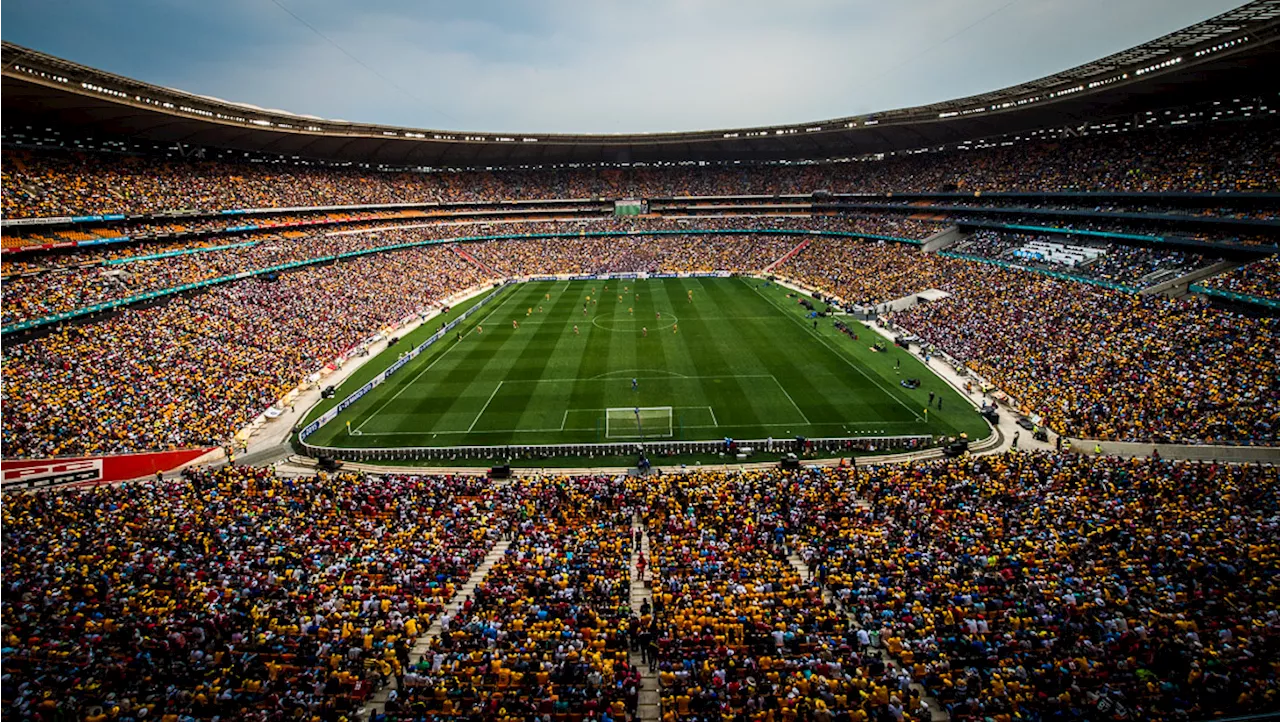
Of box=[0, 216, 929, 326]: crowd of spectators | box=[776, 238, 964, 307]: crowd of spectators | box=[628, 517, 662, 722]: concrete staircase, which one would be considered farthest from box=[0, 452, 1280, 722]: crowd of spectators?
box=[776, 238, 964, 307]: crowd of spectators

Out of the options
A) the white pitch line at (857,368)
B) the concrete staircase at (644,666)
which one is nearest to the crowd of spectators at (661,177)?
the white pitch line at (857,368)

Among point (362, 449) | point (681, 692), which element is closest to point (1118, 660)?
point (681, 692)

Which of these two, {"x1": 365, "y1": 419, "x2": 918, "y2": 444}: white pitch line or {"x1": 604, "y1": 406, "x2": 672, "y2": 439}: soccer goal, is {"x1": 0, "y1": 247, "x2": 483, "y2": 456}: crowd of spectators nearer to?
{"x1": 365, "y1": 419, "x2": 918, "y2": 444}: white pitch line

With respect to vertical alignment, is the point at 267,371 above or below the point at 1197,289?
below

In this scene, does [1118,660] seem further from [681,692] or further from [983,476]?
[983,476]

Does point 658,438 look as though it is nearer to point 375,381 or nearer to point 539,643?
point 539,643

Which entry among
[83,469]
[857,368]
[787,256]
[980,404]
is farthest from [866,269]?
[83,469]

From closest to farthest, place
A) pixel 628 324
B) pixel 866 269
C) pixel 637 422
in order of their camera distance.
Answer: pixel 637 422 → pixel 628 324 → pixel 866 269
